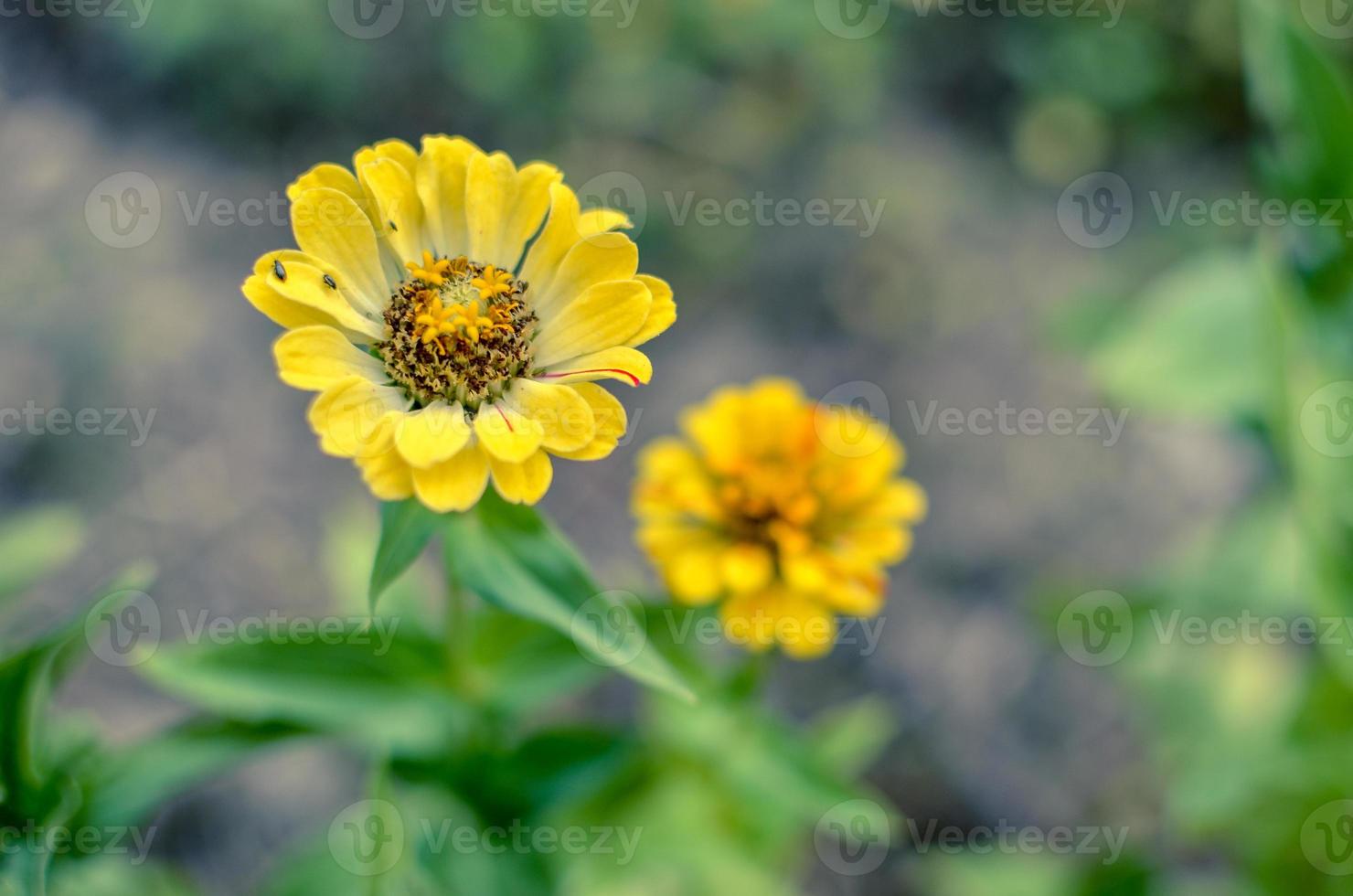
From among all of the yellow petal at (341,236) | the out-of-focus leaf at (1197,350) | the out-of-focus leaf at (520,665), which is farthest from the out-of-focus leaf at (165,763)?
the out-of-focus leaf at (1197,350)

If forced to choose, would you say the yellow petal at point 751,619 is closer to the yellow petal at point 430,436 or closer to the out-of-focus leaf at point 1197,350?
the yellow petal at point 430,436

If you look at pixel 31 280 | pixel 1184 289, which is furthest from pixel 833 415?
pixel 31 280

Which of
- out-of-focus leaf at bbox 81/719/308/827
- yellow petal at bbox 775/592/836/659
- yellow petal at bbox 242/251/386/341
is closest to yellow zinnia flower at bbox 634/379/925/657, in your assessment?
yellow petal at bbox 775/592/836/659

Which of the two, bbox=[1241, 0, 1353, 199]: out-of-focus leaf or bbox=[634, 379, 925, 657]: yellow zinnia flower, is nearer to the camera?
bbox=[634, 379, 925, 657]: yellow zinnia flower

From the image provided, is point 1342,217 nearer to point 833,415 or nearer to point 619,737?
point 833,415

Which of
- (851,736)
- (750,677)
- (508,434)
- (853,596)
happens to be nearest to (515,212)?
(508,434)

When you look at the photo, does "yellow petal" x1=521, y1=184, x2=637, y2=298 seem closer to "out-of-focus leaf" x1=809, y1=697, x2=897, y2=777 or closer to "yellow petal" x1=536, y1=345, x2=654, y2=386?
"yellow petal" x1=536, y1=345, x2=654, y2=386
